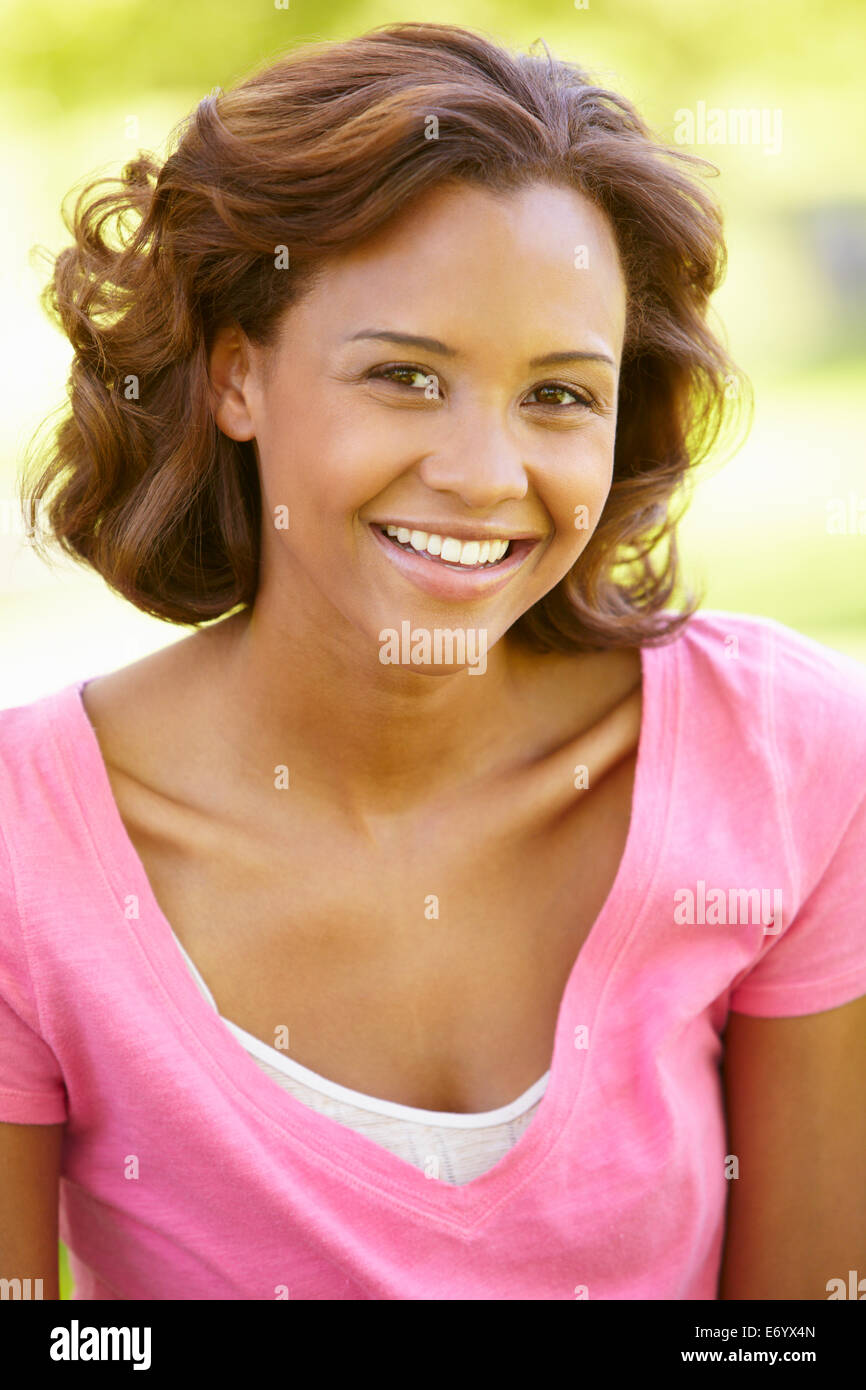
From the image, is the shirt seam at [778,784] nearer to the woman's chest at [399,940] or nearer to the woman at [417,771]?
the woman at [417,771]

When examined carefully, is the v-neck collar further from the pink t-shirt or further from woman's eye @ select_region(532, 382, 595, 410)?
woman's eye @ select_region(532, 382, 595, 410)

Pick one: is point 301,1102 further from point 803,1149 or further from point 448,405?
point 448,405

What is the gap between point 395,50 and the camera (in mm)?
1632

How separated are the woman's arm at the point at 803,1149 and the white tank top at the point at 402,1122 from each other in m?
0.36

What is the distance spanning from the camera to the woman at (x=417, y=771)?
160 cm

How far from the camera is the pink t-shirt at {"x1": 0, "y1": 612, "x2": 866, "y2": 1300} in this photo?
1687mm

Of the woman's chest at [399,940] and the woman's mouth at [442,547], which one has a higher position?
the woman's mouth at [442,547]

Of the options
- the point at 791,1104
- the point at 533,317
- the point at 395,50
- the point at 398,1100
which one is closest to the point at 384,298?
the point at 533,317

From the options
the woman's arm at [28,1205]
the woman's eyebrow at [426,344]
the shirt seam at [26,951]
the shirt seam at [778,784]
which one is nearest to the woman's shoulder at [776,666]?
the shirt seam at [778,784]

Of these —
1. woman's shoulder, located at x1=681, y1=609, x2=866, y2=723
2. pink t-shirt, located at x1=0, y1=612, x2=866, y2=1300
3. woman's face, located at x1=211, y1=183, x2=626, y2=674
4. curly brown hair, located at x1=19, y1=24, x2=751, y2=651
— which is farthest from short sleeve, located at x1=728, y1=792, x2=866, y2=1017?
woman's face, located at x1=211, y1=183, x2=626, y2=674

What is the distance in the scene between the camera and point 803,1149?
74.3 inches

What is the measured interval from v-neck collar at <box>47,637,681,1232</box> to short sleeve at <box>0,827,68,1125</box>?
0.11 m

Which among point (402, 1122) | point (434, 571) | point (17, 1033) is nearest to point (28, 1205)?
point (17, 1033)
